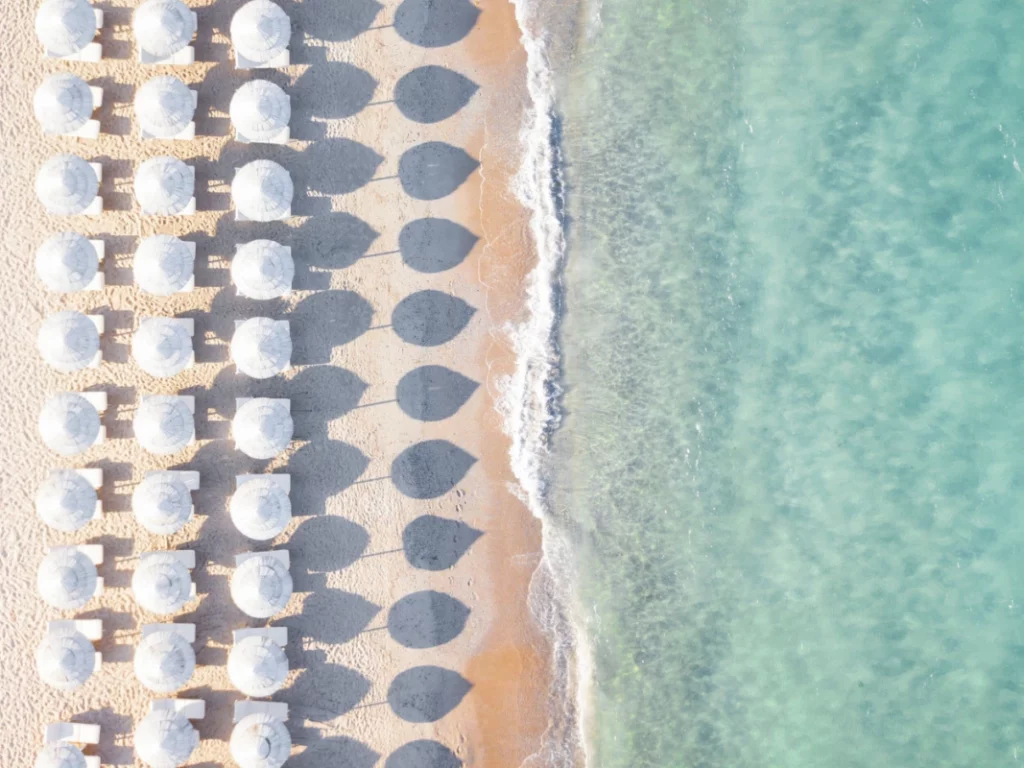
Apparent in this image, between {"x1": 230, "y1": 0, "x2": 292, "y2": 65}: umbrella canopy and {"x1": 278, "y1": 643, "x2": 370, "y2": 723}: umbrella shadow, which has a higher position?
{"x1": 230, "y1": 0, "x2": 292, "y2": 65}: umbrella canopy

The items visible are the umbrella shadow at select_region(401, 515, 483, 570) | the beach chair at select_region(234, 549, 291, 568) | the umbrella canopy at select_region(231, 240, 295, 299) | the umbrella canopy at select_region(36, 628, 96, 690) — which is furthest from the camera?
the umbrella shadow at select_region(401, 515, 483, 570)

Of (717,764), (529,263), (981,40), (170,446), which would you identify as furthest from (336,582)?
(981,40)

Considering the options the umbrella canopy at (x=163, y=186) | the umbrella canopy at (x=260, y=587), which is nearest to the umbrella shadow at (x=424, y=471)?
the umbrella canopy at (x=260, y=587)

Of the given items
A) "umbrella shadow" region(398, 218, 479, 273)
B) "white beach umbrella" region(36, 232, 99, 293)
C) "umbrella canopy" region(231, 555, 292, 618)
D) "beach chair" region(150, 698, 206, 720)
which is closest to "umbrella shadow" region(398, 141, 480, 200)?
"umbrella shadow" region(398, 218, 479, 273)

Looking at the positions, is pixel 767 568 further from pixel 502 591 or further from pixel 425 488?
pixel 425 488

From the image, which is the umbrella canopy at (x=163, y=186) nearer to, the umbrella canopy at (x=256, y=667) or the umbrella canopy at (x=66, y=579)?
the umbrella canopy at (x=66, y=579)

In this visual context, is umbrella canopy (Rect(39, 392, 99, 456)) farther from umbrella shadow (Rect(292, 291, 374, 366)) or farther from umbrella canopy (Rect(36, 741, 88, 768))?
umbrella canopy (Rect(36, 741, 88, 768))
